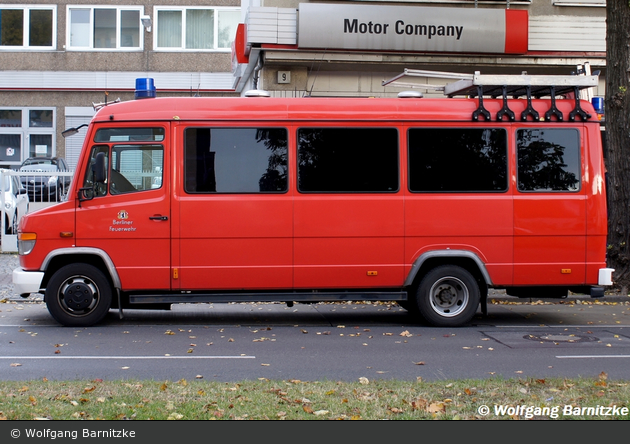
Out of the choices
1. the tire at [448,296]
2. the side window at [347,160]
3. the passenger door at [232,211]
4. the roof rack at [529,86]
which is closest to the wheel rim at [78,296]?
the passenger door at [232,211]

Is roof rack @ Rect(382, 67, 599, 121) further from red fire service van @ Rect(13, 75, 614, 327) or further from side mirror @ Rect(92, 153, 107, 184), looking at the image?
side mirror @ Rect(92, 153, 107, 184)

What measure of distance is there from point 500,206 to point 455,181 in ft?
2.22

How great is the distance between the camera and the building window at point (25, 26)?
34281 mm

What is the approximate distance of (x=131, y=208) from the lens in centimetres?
1000

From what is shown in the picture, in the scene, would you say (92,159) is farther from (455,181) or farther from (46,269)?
(455,181)

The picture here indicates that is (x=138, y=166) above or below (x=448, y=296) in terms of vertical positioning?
above

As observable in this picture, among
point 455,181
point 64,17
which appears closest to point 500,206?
point 455,181

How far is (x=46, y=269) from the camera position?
995 cm

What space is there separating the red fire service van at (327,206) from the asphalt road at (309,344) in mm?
538

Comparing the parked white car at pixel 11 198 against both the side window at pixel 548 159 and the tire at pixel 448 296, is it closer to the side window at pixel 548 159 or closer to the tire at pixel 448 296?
the tire at pixel 448 296

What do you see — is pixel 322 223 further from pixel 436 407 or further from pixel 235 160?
pixel 436 407

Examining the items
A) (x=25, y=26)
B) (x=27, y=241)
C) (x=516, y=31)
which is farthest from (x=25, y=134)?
(x=27, y=241)

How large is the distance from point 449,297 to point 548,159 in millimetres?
2268

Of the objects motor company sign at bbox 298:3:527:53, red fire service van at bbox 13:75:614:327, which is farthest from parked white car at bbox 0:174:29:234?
red fire service van at bbox 13:75:614:327
